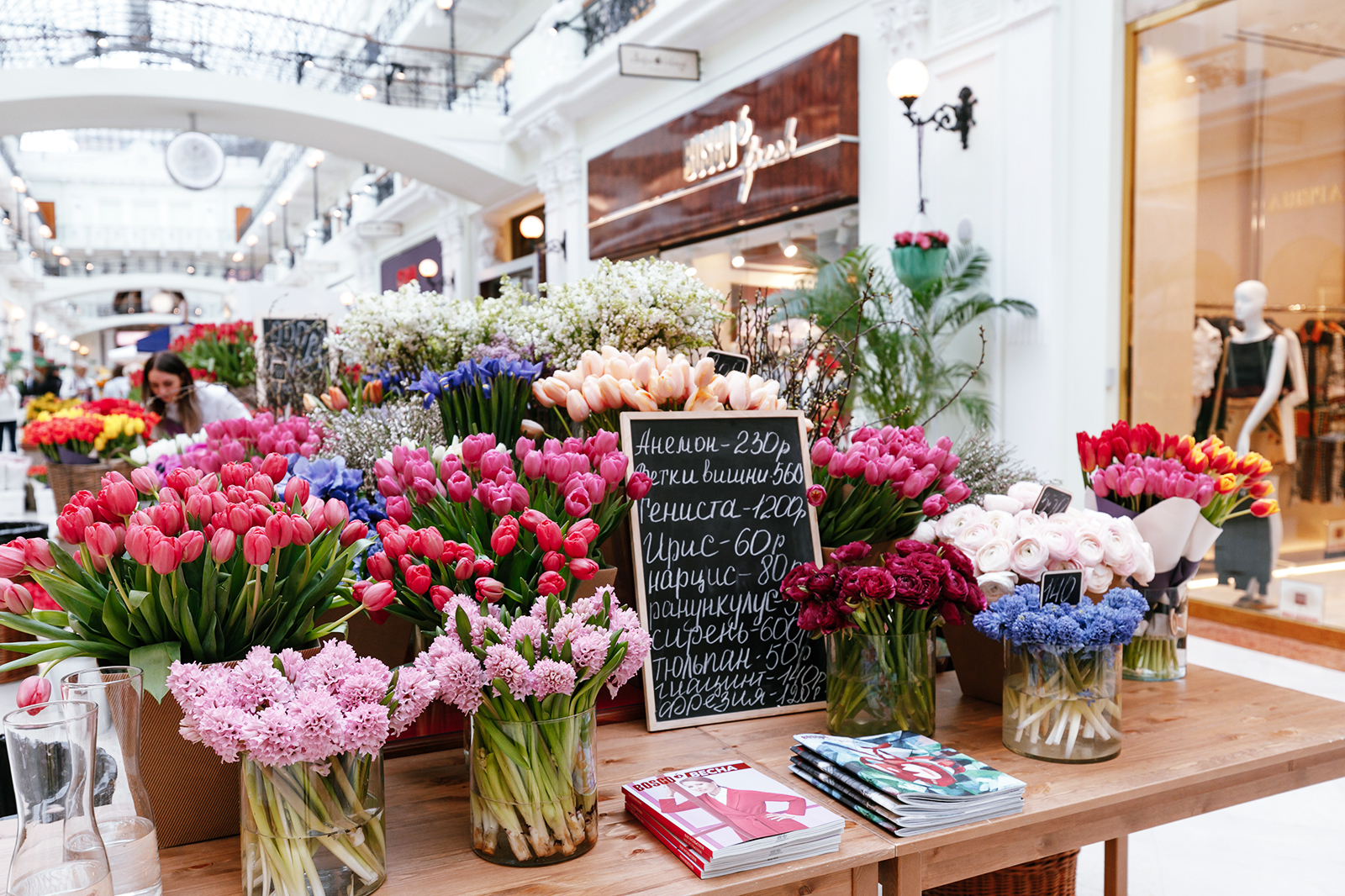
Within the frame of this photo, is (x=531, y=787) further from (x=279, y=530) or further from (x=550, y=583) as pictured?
(x=279, y=530)

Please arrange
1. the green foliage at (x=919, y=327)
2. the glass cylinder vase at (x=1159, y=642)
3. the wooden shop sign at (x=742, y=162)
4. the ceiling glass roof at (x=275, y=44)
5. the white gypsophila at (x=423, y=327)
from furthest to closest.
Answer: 1. the ceiling glass roof at (x=275, y=44)
2. the wooden shop sign at (x=742, y=162)
3. the green foliage at (x=919, y=327)
4. the white gypsophila at (x=423, y=327)
5. the glass cylinder vase at (x=1159, y=642)

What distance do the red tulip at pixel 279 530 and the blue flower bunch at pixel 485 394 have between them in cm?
66

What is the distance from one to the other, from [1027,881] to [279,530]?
1.39 m

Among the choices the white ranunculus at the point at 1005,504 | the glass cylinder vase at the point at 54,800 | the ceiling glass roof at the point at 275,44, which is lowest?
the glass cylinder vase at the point at 54,800

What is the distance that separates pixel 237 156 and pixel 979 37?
33.9m

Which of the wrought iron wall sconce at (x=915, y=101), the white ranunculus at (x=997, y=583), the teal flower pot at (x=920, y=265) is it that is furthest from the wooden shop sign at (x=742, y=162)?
the white ranunculus at (x=997, y=583)

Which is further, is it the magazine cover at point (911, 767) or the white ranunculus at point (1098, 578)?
the white ranunculus at point (1098, 578)

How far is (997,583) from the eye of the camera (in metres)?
1.32

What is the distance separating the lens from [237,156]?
33469 millimetres

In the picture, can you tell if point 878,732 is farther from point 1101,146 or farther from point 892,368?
point 1101,146

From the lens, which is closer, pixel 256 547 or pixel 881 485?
pixel 256 547

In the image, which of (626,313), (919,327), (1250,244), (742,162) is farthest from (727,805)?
(742,162)

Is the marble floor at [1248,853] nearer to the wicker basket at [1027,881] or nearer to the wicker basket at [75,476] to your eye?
the wicker basket at [1027,881]

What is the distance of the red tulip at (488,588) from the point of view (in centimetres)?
101
